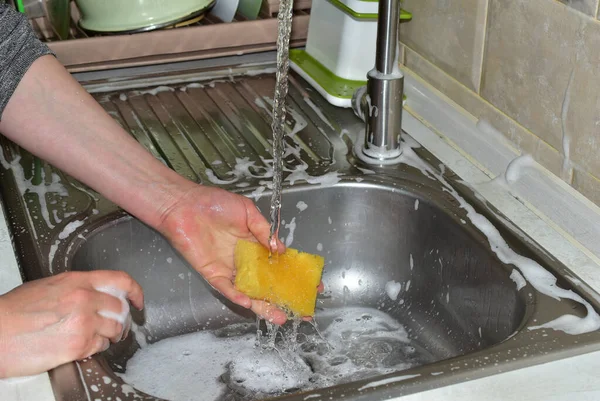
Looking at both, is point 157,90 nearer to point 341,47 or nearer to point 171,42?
point 171,42

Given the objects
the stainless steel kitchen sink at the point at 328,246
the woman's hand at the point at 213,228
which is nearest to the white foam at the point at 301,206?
the stainless steel kitchen sink at the point at 328,246

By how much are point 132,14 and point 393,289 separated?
64 cm

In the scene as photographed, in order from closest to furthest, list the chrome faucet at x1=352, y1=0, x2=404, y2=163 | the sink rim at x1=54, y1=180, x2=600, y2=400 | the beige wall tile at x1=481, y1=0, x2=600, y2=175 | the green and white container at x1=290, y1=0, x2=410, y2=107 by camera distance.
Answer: the sink rim at x1=54, y1=180, x2=600, y2=400 → the beige wall tile at x1=481, y1=0, x2=600, y2=175 → the chrome faucet at x1=352, y1=0, x2=404, y2=163 → the green and white container at x1=290, y1=0, x2=410, y2=107

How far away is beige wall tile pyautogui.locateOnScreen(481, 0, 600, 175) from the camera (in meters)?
0.92

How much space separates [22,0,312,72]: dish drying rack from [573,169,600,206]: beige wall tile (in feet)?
2.09

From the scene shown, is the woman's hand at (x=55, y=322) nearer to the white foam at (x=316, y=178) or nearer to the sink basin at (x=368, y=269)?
the sink basin at (x=368, y=269)

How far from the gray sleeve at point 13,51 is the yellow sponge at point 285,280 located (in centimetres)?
35

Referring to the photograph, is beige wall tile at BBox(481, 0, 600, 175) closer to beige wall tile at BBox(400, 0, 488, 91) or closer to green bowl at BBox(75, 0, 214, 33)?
beige wall tile at BBox(400, 0, 488, 91)

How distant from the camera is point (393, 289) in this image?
3.59 ft

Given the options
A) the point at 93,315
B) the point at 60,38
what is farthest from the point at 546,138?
the point at 60,38

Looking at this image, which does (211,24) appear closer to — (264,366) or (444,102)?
(444,102)

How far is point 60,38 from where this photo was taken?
137cm

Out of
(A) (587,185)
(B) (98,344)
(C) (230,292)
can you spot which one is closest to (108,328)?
(B) (98,344)

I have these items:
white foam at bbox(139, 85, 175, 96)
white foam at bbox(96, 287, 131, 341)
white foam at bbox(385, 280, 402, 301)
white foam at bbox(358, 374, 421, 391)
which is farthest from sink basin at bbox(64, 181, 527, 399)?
white foam at bbox(139, 85, 175, 96)
